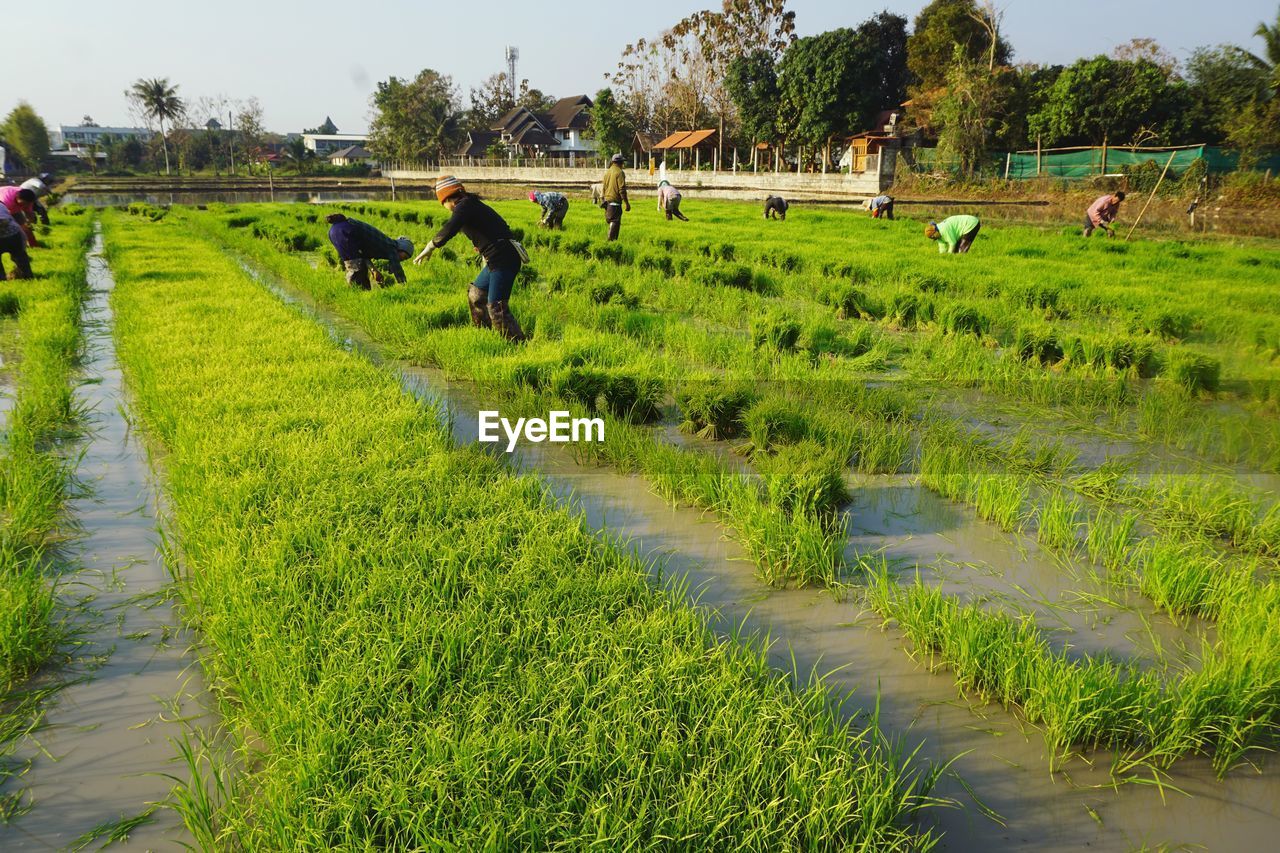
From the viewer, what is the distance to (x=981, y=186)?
23766 millimetres

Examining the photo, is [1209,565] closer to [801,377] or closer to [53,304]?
[801,377]

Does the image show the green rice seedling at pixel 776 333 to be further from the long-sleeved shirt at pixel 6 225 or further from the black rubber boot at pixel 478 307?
the long-sleeved shirt at pixel 6 225

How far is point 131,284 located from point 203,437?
624cm

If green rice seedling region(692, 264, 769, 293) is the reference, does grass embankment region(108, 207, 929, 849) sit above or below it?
below

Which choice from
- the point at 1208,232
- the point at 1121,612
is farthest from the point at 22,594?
the point at 1208,232

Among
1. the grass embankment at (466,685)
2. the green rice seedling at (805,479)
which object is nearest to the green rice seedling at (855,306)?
the green rice seedling at (805,479)

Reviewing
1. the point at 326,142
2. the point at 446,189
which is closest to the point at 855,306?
the point at 446,189

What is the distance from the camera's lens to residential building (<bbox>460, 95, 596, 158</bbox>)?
4981cm

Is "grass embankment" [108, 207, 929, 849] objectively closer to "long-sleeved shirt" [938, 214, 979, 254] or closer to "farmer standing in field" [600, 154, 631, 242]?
"long-sleeved shirt" [938, 214, 979, 254]

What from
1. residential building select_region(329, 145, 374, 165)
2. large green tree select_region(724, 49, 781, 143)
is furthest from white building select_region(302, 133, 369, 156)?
large green tree select_region(724, 49, 781, 143)

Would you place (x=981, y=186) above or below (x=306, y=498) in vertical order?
above

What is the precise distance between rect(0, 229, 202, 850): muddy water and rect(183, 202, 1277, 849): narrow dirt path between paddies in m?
1.71

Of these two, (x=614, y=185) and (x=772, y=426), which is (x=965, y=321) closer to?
(x=772, y=426)

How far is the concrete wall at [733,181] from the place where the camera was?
25359mm
